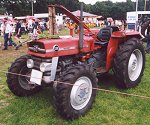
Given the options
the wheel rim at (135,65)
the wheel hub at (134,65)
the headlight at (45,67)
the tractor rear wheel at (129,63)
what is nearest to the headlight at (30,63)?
the headlight at (45,67)

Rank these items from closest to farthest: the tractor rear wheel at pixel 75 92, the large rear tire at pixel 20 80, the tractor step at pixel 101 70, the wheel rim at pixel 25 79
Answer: the tractor rear wheel at pixel 75 92 < the large rear tire at pixel 20 80 < the wheel rim at pixel 25 79 < the tractor step at pixel 101 70

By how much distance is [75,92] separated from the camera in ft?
14.8

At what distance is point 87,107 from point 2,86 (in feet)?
8.74


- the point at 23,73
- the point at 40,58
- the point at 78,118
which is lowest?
the point at 78,118

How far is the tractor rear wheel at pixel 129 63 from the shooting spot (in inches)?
219

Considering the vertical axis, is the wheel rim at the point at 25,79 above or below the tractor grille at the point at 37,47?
below

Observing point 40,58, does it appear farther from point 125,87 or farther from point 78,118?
point 125,87

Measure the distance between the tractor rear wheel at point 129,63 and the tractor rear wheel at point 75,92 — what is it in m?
0.98

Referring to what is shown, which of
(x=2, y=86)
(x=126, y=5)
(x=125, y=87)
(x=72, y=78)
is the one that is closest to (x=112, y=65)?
(x=125, y=87)

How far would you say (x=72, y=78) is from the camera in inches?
172

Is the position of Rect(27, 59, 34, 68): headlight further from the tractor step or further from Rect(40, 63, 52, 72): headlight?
the tractor step

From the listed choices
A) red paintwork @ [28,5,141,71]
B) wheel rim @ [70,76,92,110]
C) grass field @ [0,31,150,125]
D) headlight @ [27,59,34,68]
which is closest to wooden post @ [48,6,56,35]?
red paintwork @ [28,5,141,71]

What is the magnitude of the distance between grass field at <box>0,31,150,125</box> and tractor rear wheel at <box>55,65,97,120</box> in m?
0.17

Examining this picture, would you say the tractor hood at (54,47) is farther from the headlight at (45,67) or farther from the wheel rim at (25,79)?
the wheel rim at (25,79)
